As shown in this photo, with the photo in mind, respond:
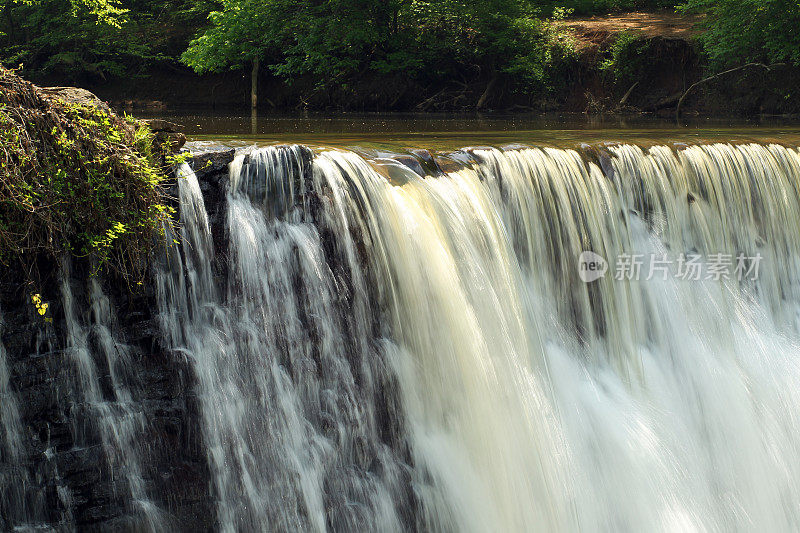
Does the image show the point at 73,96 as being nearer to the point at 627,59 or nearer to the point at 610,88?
the point at 610,88

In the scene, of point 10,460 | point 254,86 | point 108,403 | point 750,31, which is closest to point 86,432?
point 108,403

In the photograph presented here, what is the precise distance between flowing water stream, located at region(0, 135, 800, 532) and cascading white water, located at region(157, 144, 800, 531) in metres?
0.01

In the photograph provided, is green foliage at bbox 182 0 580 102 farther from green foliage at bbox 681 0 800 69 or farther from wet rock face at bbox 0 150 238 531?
wet rock face at bbox 0 150 238 531

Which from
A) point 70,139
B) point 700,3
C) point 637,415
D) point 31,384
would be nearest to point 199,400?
point 31,384

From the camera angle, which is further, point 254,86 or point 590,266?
point 254,86

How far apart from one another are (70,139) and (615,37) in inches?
642

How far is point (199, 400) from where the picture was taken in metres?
4.24

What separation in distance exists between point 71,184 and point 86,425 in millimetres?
1241

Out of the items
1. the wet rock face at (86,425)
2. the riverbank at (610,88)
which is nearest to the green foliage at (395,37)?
the riverbank at (610,88)

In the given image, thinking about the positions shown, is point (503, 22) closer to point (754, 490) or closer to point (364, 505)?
point (754, 490)

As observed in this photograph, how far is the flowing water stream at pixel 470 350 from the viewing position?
438 cm

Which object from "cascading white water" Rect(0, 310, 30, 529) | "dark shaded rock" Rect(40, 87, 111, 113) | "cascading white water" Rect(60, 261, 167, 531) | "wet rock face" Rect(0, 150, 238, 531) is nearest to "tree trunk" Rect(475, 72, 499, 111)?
"dark shaded rock" Rect(40, 87, 111, 113)

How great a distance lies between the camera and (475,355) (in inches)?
200

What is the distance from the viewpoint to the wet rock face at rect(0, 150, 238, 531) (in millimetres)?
3795
